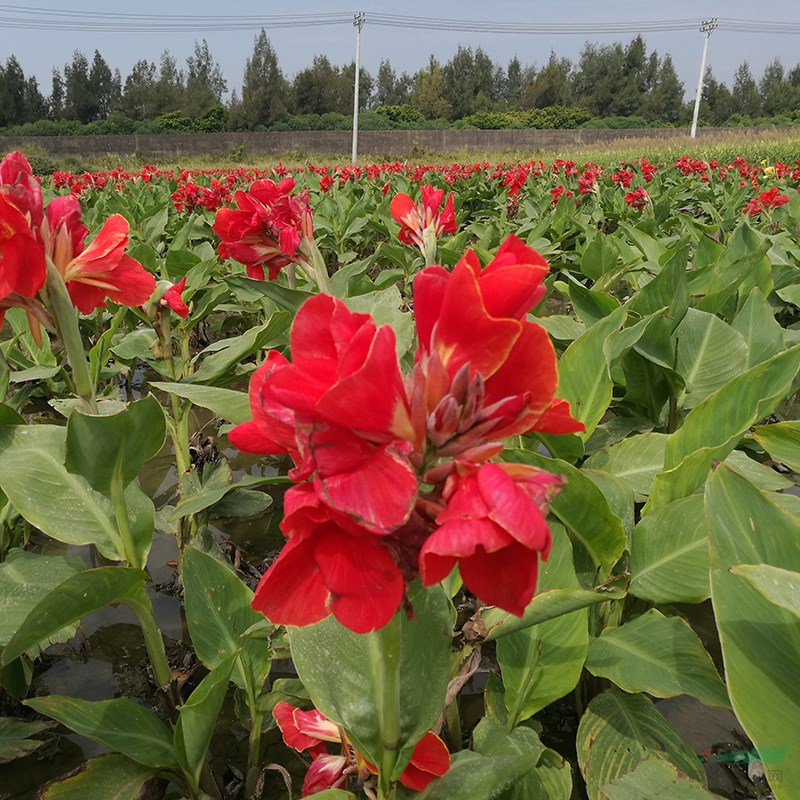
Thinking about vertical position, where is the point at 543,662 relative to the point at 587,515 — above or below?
below

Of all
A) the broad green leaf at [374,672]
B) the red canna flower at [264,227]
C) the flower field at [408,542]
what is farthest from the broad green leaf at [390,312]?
the broad green leaf at [374,672]

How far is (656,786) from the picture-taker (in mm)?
897

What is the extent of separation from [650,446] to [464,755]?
0.88 m

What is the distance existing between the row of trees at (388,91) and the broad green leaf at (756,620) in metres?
56.0

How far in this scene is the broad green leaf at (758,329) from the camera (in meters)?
1.85

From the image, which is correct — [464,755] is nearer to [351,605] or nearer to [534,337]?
[351,605]

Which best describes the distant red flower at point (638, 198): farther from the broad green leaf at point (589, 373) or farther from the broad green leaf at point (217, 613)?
the broad green leaf at point (217, 613)

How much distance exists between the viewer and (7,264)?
3.15ft

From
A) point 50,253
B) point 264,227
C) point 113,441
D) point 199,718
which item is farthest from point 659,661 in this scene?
point 264,227

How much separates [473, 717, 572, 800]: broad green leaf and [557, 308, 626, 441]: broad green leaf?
0.73 m

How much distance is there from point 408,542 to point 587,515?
2.44ft

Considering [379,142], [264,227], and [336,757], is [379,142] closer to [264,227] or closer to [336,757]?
[264,227]

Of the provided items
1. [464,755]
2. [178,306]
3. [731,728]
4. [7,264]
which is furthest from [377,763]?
[178,306]

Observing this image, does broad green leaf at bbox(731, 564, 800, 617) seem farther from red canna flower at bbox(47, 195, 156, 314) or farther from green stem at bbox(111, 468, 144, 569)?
red canna flower at bbox(47, 195, 156, 314)
